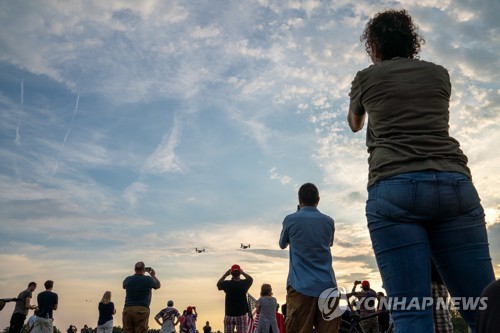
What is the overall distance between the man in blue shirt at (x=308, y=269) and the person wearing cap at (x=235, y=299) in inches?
203

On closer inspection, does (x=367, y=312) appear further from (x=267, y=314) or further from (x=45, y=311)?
(x=45, y=311)

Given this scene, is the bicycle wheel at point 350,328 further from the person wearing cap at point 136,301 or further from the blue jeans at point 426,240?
the blue jeans at point 426,240

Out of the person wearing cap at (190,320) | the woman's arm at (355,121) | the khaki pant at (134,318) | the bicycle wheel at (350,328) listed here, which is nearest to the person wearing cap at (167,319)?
the person wearing cap at (190,320)

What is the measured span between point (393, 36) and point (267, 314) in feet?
28.4

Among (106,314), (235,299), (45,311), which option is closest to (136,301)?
(235,299)

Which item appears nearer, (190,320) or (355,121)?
(355,121)

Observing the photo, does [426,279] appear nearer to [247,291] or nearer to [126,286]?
[247,291]

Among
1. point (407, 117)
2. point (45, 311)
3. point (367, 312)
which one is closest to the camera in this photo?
point (407, 117)

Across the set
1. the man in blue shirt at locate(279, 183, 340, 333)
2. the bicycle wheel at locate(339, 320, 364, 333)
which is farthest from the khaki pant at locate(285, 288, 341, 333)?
the bicycle wheel at locate(339, 320, 364, 333)

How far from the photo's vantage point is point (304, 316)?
5020 millimetres

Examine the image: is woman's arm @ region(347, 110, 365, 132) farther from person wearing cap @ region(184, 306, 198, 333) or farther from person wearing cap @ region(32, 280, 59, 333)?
person wearing cap @ region(184, 306, 198, 333)

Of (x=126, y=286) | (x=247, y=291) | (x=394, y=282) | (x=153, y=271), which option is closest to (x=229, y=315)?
(x=247, y=291)

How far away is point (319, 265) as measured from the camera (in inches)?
204

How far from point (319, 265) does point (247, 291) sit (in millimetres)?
5617
